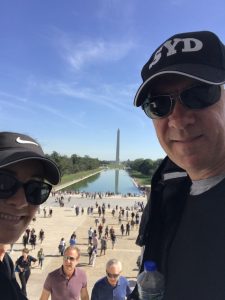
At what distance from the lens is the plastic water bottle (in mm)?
→ 1833

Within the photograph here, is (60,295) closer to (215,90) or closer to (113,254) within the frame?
(215,90)

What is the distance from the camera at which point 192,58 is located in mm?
1695

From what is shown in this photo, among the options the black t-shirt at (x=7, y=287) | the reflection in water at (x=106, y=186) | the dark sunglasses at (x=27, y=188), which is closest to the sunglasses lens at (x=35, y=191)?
the dark sunglasses at (x=27, y=188)

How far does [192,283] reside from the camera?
5.48ft

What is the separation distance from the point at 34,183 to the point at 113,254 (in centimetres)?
1842

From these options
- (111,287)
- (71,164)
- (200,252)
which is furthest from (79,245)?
(71,164)

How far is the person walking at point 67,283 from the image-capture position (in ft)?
16.5

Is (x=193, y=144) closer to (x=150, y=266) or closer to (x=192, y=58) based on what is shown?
(x=192, y=58)

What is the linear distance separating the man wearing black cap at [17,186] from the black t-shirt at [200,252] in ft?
2.95

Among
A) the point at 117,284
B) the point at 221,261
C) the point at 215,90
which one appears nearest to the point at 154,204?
the point at 221,261

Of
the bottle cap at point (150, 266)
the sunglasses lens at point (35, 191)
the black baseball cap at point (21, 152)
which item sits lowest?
the bottle cap at point (150, 266)

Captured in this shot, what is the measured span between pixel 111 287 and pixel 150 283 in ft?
10.7

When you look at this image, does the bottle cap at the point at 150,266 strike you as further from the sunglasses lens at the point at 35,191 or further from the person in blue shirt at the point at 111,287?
the person in blue shirt at the point at 111,287

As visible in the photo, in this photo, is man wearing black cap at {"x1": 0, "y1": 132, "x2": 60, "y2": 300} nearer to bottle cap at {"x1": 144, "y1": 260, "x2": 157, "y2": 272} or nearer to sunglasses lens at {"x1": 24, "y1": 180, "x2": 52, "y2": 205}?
sunglasses lens at {"x1": 24, "y1": 180, "x2": 52, "y2": 205}
